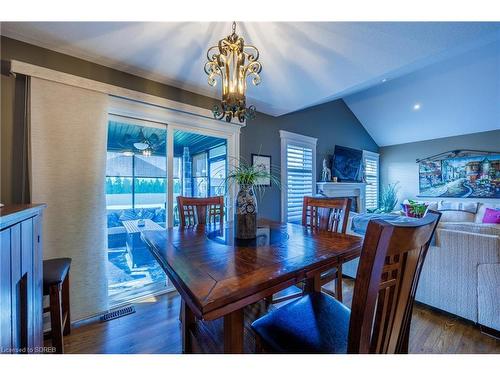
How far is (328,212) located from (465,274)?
127 centimetres

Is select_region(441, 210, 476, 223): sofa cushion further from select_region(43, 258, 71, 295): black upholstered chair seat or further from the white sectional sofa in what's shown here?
select_region(43, 258, 71, 295): black upholstered chair seat

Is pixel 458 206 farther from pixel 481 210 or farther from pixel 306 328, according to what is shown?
pixel 306 328

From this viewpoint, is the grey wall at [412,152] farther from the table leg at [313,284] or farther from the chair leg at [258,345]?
the chair leg at [258,345]

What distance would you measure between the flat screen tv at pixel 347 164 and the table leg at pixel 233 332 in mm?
4246

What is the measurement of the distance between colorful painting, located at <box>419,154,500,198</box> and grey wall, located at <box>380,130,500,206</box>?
0.20 m

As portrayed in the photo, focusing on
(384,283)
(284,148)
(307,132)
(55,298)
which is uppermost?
(307,132)

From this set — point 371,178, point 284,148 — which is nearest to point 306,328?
point 284,148

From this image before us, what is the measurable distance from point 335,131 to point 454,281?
11.9ft

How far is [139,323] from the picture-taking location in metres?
1.88

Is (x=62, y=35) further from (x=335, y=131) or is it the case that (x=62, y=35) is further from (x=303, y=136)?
(x=335, y=131)

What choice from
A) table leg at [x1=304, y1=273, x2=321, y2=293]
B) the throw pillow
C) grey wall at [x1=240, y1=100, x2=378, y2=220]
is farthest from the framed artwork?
the throw pillow

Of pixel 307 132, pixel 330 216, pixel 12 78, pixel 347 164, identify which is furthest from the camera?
pixel 347 164

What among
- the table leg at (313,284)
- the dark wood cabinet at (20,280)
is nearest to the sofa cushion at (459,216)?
the table leg at (313,284)

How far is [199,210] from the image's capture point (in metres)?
2.13
